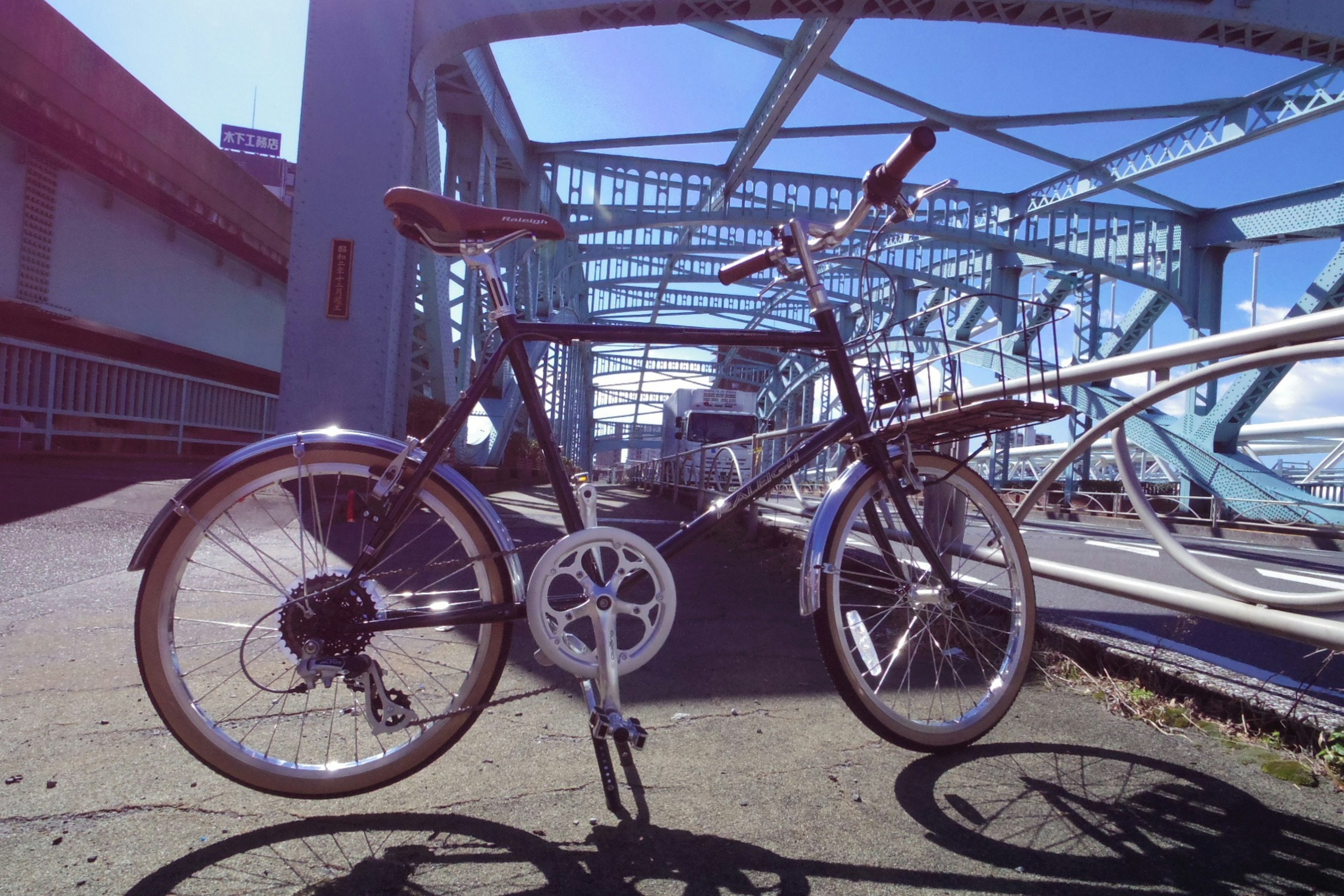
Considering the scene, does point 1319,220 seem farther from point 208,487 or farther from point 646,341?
point 208,487

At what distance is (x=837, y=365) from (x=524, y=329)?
2.76 ft

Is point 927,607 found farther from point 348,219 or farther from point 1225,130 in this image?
point 1225,130

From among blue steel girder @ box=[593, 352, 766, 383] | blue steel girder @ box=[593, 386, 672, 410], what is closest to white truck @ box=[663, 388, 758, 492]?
blue steel girder @ box=[593, 352, 766, 383]

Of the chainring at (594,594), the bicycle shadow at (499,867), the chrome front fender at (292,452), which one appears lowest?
the bicycle shadow at (499,867)

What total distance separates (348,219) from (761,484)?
5.97 meters

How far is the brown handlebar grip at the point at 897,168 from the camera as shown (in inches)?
72.5

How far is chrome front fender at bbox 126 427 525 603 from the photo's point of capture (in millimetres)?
1613

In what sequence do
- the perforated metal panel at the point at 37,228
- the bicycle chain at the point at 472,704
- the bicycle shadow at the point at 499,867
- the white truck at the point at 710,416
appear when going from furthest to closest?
the white truck at the point at 710,416
the perforated metal panel at the point at 37,228
the bicycle chain at the point at 472,704
the bicycle shadow at the point at 499,867

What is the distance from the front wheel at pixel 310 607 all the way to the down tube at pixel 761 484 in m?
0.46

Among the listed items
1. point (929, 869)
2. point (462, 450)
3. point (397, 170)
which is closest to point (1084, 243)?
point (462, 450)

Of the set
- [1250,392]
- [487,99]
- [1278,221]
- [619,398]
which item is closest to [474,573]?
[487,99]

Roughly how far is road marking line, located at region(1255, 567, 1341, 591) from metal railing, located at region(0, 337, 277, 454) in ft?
28.7

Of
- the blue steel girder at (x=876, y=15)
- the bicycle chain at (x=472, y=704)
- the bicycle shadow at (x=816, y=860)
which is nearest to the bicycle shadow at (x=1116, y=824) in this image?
the bicycle shadow at (x=816, y=860)

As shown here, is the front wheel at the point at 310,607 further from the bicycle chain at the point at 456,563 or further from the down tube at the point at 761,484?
the down tube at the point at 761,484
